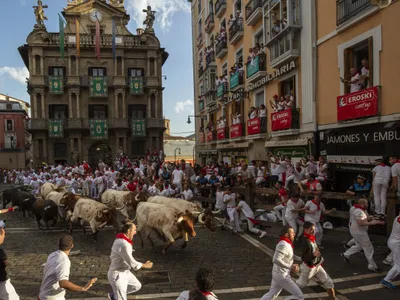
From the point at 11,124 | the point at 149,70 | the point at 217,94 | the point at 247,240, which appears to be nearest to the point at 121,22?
the point at 149,70

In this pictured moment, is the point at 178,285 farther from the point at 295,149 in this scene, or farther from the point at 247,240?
the point at 295,149

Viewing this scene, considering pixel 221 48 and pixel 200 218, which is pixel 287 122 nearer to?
pixel 200 218

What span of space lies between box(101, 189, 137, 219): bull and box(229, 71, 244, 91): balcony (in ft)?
41.8

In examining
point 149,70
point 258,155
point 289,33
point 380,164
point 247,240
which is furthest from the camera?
point 149,70

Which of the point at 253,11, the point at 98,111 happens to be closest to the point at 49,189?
the point at 253,11

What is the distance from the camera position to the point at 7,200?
55.0ft

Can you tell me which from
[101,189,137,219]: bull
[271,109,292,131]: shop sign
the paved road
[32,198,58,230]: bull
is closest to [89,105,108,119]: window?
[271,109,292,131]: shop sign

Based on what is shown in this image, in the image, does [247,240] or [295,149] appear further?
[295,149]

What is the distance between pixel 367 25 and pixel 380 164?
5.51 m

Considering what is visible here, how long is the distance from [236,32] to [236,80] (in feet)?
11.3

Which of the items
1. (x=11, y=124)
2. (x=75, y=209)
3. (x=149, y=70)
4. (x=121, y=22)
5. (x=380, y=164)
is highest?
(x=121, y=22)

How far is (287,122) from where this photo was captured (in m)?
16.0

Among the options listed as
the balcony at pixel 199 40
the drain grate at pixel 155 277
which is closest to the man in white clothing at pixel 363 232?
the drain grate at pixel 155 277

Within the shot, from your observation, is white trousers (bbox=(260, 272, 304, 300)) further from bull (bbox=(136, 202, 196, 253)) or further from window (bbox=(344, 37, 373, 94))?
window (bbox=(344, 37, 373, 94))
